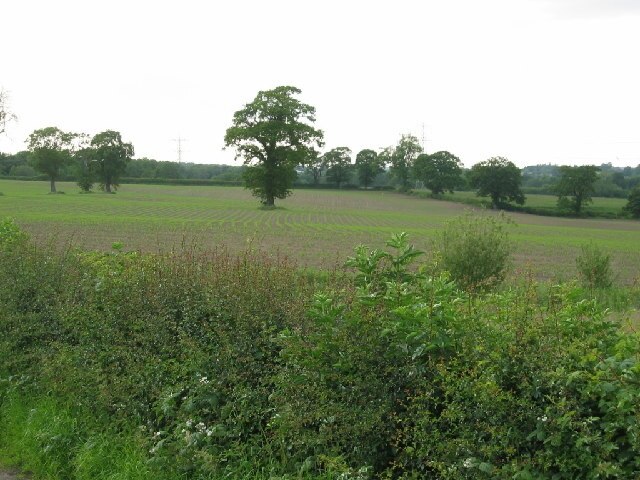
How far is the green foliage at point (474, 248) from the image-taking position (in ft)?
46.8

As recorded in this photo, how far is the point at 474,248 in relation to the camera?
1432cm

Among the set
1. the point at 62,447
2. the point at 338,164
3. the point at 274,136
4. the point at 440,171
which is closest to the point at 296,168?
the point at 274,136

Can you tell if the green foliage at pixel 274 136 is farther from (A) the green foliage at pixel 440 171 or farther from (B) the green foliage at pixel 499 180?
(A) the green foliage at pixel 440 171

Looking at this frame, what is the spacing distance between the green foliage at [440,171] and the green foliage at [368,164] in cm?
1761

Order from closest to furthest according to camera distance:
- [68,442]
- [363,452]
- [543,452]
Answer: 1. [543,452]
2. [363,452]
3. [68,442]

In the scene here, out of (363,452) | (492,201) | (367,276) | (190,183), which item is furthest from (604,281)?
(190,183)

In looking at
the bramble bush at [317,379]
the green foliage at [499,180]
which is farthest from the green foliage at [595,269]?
the green foliage at [499,180]

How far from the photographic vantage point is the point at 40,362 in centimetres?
626

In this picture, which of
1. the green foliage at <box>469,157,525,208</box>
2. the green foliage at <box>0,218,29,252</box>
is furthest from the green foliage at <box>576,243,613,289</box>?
the green foliage at <box>469,157,525,208</box>

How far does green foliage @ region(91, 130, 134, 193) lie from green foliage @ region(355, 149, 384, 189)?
5213 centimetres

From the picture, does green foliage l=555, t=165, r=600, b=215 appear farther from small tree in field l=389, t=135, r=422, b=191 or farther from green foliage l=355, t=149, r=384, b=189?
green foliage l=355, t=149, r=384, b=189

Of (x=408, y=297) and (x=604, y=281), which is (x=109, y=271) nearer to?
(x=408, y=297)

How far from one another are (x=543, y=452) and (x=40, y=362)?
5048 mm

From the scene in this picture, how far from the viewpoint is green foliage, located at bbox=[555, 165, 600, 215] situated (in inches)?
3381
